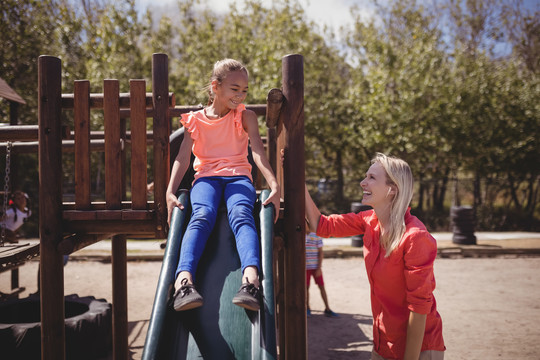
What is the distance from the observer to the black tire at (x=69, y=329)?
4.37m

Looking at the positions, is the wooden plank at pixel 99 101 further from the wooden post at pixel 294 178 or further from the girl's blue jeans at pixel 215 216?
the wooden post at pixel 294 178

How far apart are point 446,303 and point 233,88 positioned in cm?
596

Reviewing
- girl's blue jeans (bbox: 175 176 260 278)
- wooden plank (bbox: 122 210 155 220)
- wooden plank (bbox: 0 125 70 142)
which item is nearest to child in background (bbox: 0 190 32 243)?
wooden plank (bbox: 0 125 70 142)

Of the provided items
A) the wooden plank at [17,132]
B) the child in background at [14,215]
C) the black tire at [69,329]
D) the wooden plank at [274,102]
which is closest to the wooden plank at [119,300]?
the black tire at [69,329]

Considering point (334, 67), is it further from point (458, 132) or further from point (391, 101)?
point (458, 132)

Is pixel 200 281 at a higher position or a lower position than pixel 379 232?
lower

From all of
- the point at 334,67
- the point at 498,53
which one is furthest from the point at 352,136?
the point at 498,53

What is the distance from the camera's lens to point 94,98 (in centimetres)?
324

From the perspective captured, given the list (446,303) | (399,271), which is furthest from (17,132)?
(446,303)

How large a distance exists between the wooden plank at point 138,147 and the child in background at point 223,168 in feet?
0.89

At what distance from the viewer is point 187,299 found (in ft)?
7.57

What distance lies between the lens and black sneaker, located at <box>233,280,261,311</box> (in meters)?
2.31

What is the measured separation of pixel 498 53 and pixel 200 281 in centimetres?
2652

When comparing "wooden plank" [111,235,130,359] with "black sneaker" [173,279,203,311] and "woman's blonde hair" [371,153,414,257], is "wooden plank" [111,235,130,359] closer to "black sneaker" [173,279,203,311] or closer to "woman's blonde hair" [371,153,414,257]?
"black sneaker" [173,279,203,311]
